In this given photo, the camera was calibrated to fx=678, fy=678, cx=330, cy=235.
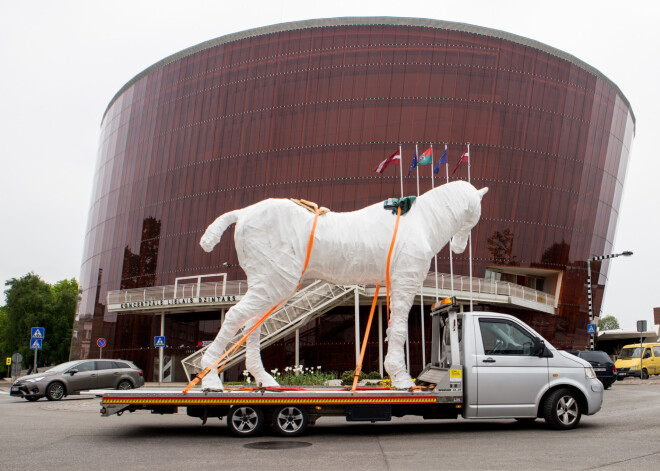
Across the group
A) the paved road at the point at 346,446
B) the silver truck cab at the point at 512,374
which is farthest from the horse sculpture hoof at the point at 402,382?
the paved road at the point at 346,446

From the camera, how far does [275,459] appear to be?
843 centimetres

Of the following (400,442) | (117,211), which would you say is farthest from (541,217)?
(400,442)

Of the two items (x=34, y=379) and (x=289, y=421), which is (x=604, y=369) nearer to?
(x=289, y=421)

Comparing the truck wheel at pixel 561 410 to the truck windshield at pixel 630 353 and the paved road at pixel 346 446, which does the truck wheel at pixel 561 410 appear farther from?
the truck windshield at pixel 630 353

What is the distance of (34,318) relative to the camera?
237 feet

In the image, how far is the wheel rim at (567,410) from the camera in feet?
36.2

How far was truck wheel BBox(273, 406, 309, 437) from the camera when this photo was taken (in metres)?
10.4

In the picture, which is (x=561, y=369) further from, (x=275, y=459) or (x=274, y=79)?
(x=274, y=79)

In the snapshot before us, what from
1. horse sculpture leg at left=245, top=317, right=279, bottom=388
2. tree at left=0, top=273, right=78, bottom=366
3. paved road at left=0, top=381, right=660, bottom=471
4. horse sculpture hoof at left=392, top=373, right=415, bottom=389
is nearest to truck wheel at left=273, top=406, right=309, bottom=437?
paved road at left=0, top=381, right=660, bottom=471

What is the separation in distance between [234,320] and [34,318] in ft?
225

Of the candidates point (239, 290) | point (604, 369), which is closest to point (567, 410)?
point (604, 369)

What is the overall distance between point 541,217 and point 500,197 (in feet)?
10.9

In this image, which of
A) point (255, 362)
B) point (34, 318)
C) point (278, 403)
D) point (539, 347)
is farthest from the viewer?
point (34, 318)

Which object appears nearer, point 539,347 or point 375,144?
point 539,347
